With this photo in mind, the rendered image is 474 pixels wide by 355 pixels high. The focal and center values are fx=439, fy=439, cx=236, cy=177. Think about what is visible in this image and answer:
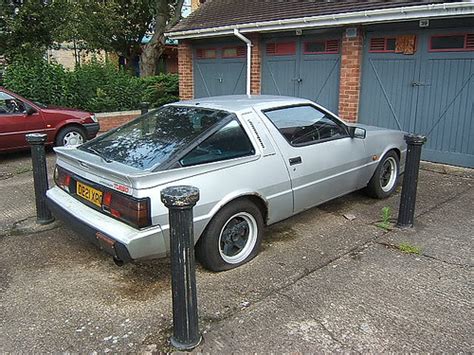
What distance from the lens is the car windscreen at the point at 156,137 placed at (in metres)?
3.65

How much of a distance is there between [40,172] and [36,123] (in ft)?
12.7

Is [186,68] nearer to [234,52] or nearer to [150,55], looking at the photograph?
[234,52]

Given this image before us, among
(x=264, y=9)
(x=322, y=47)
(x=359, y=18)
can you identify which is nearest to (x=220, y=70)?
(x=264, y=9)

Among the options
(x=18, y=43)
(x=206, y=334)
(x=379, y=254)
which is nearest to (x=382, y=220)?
(x=379, y=254)

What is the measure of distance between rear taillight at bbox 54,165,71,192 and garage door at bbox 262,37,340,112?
6.10 metres

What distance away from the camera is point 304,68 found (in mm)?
9352

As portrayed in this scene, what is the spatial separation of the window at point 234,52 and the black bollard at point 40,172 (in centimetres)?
677

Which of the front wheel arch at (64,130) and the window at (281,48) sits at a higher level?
the window at (281,48)

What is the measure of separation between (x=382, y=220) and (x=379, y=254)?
0.96 m

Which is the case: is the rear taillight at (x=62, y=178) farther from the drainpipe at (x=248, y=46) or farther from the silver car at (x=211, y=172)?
the drainpipe at (x=248, y=46)

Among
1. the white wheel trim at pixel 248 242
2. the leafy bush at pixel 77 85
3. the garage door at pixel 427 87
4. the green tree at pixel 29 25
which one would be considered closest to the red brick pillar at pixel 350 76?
the garage door at pixel 427 87

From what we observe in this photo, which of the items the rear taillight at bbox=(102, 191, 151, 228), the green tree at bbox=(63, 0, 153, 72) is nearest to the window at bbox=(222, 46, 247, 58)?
the green tree at bbox=(63, 0, 153, 72)

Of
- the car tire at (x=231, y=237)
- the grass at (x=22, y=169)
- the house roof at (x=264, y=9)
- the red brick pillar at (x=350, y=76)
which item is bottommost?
the grass at (x=22, y=169)

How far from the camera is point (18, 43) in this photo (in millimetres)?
14188
